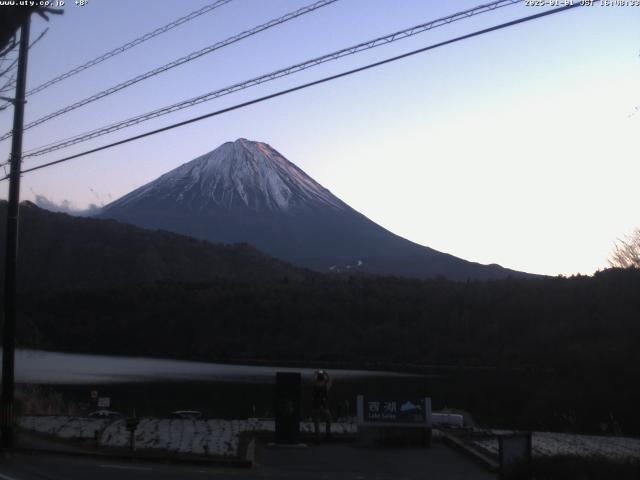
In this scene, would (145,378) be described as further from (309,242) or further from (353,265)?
(309,242)

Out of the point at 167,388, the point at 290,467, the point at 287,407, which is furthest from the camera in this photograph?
the point at 167,388

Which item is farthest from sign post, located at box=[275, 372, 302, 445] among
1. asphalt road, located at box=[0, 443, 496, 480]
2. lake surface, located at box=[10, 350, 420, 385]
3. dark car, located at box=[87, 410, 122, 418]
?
lake surface, located at box=[10, 350, 420, 385]

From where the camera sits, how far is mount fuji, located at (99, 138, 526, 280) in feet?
596

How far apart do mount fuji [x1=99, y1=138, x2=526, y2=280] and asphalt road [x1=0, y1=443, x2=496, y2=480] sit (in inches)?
6279

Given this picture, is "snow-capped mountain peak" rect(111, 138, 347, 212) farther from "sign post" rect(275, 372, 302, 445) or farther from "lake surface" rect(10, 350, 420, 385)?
"sign post" rect(275, 372, 302, 445)

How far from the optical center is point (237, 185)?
626 ft

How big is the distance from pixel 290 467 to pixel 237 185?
178 metres

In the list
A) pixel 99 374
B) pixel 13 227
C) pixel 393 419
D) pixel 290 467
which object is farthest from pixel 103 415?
pixel 99 374

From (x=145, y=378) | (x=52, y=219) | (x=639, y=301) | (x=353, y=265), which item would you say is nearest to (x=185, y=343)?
(x=145, y=378)

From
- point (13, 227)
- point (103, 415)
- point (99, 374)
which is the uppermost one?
point (13, 227)

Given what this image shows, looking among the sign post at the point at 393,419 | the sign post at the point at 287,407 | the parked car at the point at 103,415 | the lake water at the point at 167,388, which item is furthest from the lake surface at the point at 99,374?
the sign post at the point at 393,419

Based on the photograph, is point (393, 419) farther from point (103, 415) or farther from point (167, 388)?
point (167, 388)

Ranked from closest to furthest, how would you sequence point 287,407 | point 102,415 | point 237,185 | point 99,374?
point 287,407
point 102,415
point 99,374
point 237,185

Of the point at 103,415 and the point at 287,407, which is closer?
the point at 287,407
